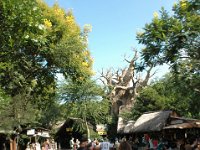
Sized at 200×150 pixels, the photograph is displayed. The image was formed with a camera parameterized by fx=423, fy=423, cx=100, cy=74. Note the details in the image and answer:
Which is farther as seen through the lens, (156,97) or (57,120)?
(57,120)

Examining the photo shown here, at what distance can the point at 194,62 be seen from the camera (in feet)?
78.2

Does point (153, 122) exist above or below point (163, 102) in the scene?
below

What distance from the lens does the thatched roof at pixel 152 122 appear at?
3631cm

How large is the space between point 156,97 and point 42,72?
96.3ft

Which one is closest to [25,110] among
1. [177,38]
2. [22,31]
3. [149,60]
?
[149,60]

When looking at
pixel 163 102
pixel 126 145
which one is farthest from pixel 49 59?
pixel 163 102

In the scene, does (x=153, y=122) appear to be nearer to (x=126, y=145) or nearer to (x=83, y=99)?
(x=83, y=99)

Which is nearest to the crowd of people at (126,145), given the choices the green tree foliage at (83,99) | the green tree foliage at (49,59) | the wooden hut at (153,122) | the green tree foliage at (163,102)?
the wooden hut at (153,122)

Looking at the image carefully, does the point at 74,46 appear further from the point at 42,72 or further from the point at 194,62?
the point at 194,62

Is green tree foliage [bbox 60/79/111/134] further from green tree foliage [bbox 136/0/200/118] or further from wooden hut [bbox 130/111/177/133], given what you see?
green tree foliage [bbox 136/0/200/118]

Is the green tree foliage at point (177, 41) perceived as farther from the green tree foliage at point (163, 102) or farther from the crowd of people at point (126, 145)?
the green tree foliage at point (163, 102)

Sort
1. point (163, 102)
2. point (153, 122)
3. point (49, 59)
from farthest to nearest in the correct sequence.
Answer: point (163, 102) → point (153, 122) → point (49, 59)

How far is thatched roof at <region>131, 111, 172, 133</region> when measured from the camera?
36.3 meters

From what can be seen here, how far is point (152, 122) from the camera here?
125 feet
